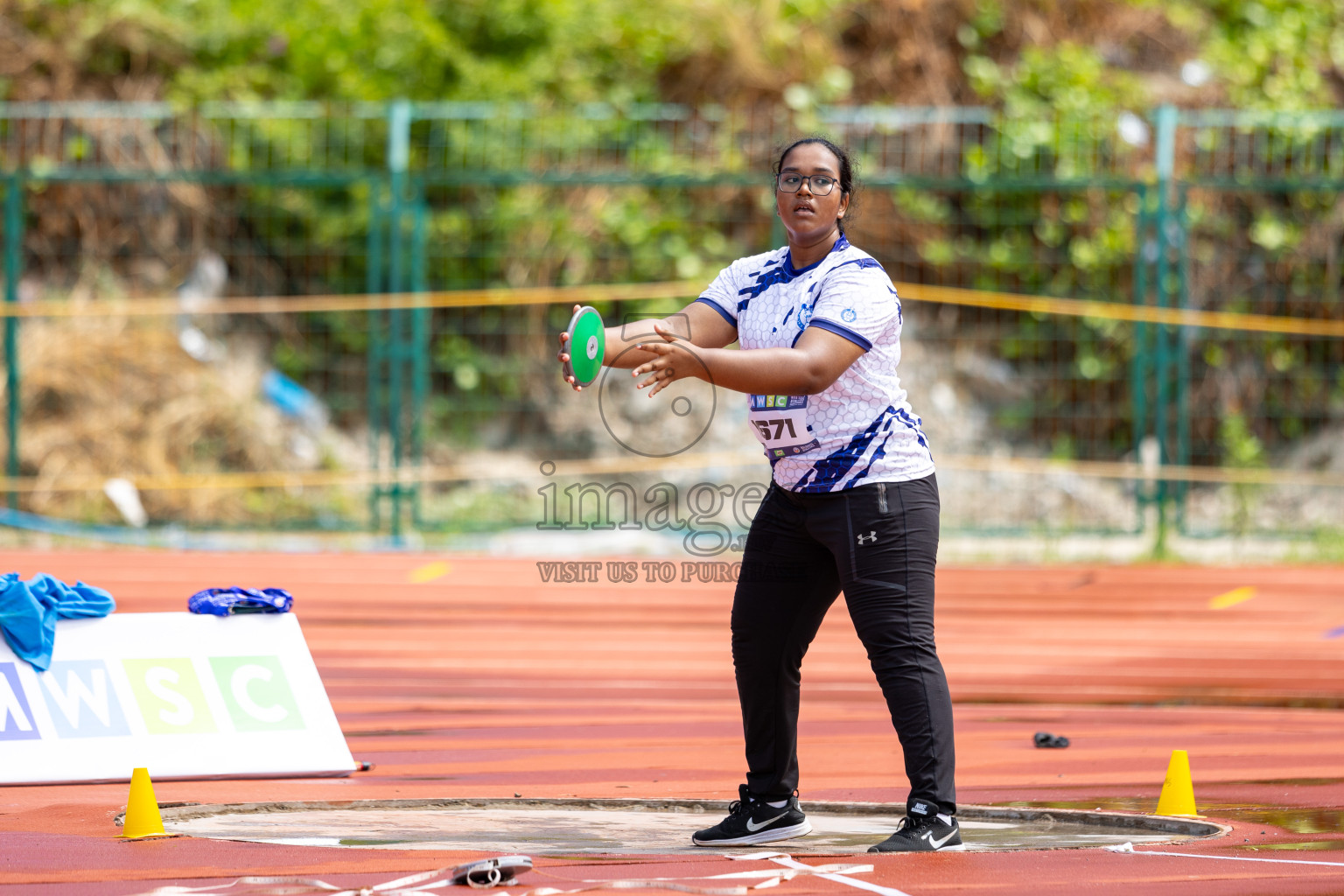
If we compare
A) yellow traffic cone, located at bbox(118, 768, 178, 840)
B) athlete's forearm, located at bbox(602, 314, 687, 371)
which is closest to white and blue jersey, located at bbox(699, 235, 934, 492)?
athlete's forearm, located at bbox(602, 314, 687, 371)

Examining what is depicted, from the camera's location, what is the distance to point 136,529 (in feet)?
37.0

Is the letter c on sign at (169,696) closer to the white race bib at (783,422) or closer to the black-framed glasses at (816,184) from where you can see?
the white race bib at (783,422)

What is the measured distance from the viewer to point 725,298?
4238mm

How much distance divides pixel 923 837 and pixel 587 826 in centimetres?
95

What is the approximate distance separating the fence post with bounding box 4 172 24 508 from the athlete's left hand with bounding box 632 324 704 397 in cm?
875

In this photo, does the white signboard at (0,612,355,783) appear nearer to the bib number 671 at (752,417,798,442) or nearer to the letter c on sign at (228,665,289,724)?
the letter c on sign at (228,665,289,724)

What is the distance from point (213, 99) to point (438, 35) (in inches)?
83.6

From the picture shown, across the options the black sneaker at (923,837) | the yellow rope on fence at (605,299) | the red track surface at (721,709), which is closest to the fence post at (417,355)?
the yellow rope on fence at (605,299)

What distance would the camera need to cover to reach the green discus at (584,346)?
364 cm

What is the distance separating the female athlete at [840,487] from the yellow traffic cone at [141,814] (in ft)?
4.38

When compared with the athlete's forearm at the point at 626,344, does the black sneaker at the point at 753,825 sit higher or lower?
lower

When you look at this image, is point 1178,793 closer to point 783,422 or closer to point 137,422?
point 783,422

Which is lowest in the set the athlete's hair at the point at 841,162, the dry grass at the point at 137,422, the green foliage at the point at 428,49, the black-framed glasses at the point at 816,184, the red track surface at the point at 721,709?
the red track surface at the point at 721,709

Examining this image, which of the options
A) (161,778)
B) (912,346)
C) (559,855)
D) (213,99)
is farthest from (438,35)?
(559,855)
